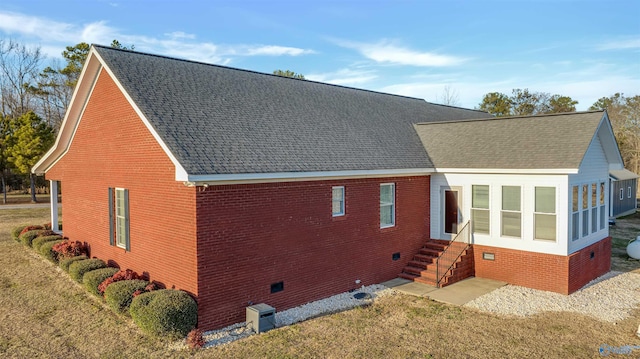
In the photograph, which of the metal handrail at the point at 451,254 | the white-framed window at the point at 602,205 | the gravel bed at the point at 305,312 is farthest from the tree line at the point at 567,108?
the gravel bed at the point at 305,312

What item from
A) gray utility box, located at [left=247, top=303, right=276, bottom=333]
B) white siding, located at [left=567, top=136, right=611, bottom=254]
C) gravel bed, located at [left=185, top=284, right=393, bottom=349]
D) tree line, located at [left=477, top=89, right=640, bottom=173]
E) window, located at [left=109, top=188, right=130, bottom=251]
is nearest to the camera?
gravel bed, located at [left=185, top=284, right=393, bottom=349]

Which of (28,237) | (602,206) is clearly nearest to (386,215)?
(602,206)

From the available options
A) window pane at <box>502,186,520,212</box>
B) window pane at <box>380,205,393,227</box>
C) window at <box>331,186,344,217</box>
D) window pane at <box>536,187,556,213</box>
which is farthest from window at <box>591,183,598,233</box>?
window at <box>331,186,344,217</box>

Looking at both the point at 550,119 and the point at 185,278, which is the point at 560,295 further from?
the point at 185,278

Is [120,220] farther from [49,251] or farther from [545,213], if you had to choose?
[545,213]

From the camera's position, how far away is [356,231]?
1337cm

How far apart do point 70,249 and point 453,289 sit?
1345 centimetres

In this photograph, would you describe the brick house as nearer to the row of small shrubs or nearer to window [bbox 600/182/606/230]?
window [bbox 600/182/606/230]

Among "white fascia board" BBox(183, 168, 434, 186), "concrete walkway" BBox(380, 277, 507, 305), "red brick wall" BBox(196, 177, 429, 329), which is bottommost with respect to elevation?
"concrete walkway" BBox(380, 277, 507, 305)

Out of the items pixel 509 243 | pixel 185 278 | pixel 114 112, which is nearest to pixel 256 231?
pixel 185 278

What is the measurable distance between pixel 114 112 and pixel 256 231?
6.16m

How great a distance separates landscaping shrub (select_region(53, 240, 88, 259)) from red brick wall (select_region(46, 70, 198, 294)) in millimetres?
322

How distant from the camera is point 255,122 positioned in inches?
501

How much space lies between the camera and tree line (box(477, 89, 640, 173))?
188 feet
